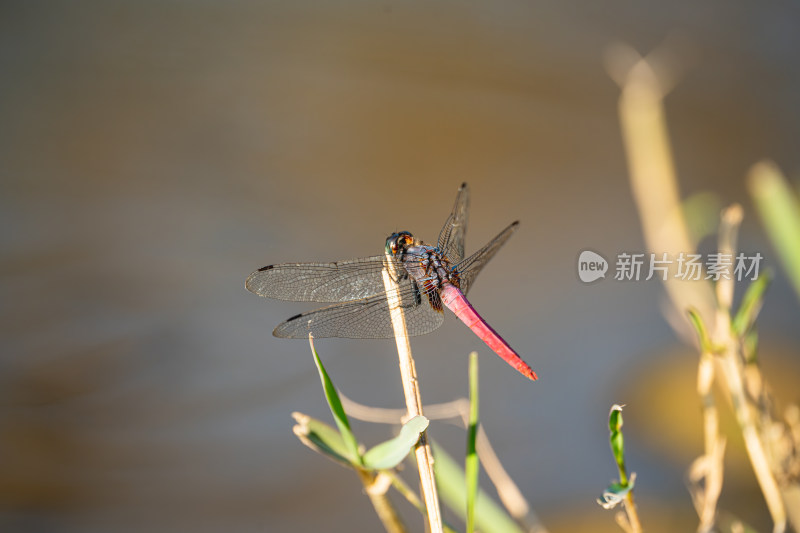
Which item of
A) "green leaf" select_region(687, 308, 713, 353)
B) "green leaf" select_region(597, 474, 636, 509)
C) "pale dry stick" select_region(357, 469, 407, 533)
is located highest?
"green leaf" select_region(687, 308, 713, 353)

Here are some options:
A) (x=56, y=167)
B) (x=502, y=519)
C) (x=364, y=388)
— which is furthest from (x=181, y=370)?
(x=502, y=519)

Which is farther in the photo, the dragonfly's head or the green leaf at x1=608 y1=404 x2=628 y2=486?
the dragonfly's head

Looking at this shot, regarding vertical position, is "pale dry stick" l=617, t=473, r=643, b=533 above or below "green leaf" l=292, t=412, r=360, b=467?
below

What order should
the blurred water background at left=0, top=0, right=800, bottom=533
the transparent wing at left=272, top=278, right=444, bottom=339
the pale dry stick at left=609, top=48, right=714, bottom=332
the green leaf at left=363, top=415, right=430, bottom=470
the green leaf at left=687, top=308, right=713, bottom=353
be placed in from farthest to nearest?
the blurred water background at left=0, top=0, right=800, bottom=533
the pale dry stick at left=609, top=48, right=714, bottom=332
the transparent wing at left=272, top=278, right=444, bottom=339
the green leaf at left=687, top=308, right=713, bottom=353
the green leaf at left=363, top=415, right=430, bottom=470

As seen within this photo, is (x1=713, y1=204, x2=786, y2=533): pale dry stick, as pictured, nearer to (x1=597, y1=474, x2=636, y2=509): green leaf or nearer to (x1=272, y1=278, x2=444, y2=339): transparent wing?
(x1=597, y1=474, x2=636, y2=509): green leaf

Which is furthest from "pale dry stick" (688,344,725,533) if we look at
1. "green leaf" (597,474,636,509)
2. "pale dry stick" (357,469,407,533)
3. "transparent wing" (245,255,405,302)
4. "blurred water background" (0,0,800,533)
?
"blurred water background" (0,0,800,533)

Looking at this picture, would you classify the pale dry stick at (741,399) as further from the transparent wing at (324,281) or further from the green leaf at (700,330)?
the transparent wing at (324,281)

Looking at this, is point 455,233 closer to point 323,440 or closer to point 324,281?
point 324,281

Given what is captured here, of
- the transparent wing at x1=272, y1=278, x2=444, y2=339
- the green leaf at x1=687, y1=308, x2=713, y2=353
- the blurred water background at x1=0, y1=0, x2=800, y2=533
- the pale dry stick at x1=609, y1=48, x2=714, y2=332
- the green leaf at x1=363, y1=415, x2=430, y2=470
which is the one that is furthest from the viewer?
the blurred water background at x1=0, y1=0, x2=800, y2=533
